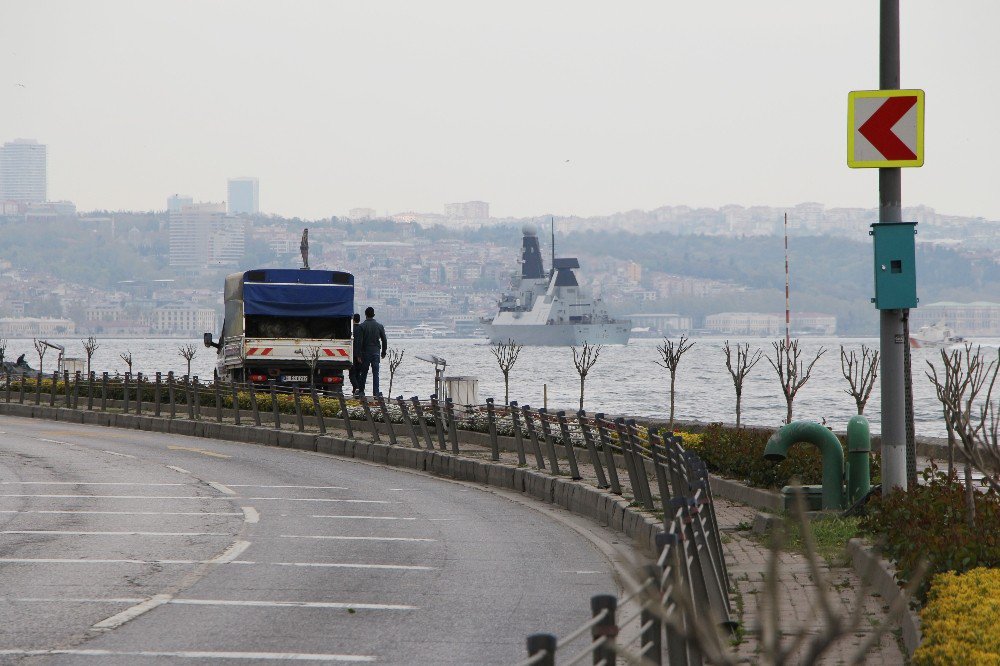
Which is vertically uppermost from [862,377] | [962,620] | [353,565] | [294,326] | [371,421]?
[294,326]

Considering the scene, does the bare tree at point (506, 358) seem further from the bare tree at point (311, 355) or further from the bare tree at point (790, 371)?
the bare tree at point (790, 371)

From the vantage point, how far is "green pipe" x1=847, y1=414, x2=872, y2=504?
43.5 ft

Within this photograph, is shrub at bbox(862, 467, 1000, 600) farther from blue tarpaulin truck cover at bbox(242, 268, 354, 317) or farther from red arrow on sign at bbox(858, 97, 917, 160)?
blue tarpaulin truck cover at bbox(242, 268, 354, 317)

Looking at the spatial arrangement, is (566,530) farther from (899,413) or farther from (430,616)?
(430,616)

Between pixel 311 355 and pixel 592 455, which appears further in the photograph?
pixel 311 355

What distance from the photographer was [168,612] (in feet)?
31.2

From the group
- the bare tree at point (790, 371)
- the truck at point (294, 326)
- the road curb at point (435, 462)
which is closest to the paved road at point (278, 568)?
the road curb at point (435, 462)

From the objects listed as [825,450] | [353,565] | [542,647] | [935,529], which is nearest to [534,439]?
[825,450]

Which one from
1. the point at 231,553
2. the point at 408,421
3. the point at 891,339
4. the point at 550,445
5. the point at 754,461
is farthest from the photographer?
the point at 408,421

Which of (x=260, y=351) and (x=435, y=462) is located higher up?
(x=260, y=351)

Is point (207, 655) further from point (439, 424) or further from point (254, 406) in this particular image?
point (254, 406)

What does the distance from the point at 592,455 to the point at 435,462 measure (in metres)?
5.32

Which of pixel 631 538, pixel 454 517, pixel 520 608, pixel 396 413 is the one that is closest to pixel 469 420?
pixel 396 413

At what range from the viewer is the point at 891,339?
483 inches
